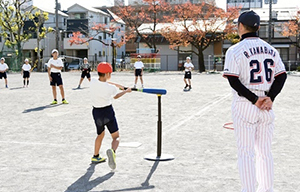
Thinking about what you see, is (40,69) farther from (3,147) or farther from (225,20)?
(3,147)

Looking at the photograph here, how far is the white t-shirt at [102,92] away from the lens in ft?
19.7

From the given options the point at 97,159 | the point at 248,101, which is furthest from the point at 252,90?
the point at 97,159

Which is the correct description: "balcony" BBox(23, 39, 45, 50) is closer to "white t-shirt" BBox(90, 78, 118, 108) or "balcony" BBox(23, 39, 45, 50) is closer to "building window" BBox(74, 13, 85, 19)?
"building window" BBox(74, 13, 85, 19)

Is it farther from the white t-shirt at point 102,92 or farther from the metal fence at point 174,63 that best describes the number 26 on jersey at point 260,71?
the metal fence at point 174,63

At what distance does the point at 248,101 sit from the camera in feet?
12.7

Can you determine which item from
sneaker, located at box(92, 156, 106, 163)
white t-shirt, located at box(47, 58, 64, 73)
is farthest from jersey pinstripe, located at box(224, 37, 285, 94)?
white t-shirt, located at box(47, 58, 64, 73)

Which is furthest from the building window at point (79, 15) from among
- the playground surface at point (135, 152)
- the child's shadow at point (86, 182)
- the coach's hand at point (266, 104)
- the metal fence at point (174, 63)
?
the coach's hand at point (266, 104)

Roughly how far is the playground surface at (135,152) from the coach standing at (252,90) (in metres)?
0.96

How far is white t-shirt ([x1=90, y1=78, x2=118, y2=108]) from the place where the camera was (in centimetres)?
599

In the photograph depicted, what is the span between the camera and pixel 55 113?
12.0m

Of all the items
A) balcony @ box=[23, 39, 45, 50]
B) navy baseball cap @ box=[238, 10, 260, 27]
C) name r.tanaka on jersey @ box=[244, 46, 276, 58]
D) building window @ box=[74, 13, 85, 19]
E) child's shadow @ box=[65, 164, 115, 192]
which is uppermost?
building window @ box=[74, 13, 85, 19]

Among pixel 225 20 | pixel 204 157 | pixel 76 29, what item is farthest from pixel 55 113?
pixel 76 29

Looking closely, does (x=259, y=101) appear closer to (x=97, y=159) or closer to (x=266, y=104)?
(x=266, y=104)

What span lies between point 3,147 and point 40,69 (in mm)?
44659
